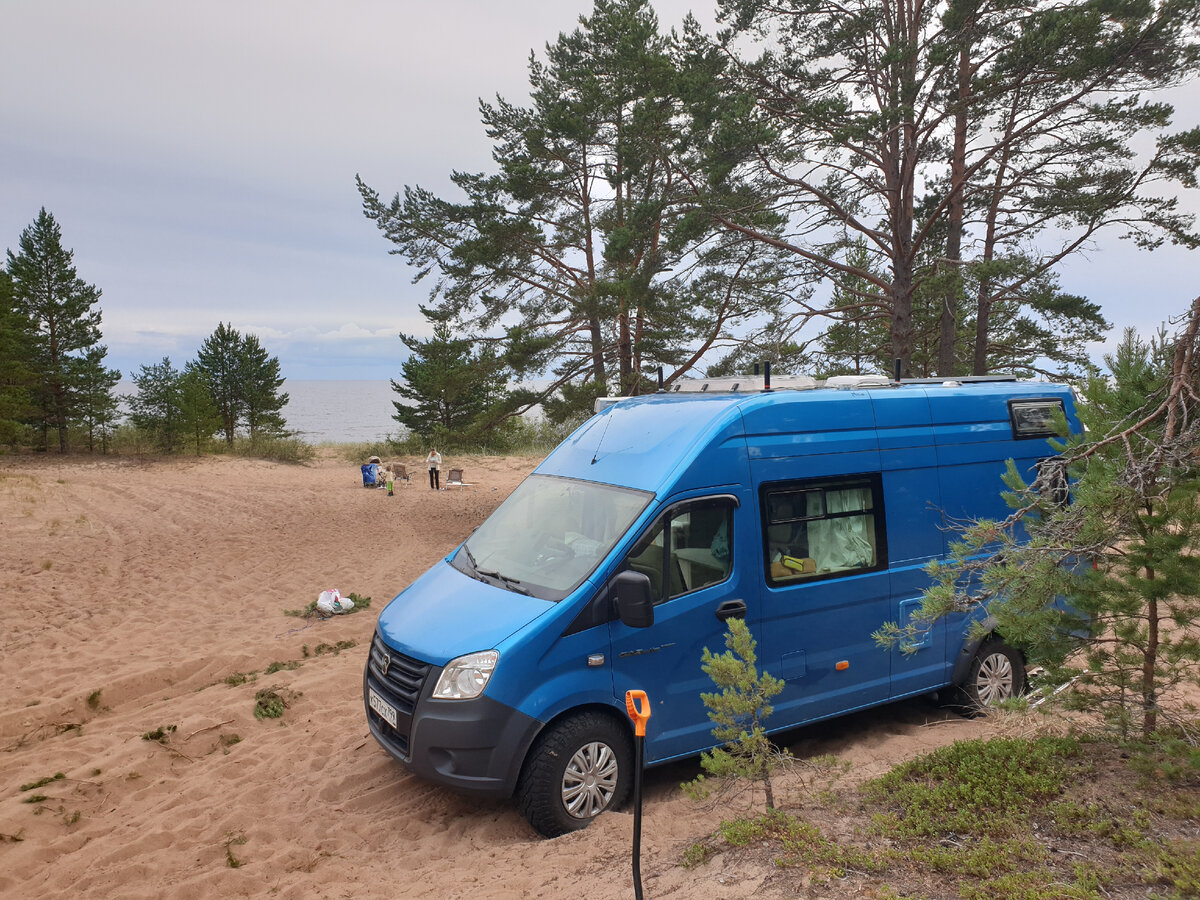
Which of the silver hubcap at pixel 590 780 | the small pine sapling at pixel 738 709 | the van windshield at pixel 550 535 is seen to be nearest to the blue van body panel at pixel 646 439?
the van windshield at pixel 550 535

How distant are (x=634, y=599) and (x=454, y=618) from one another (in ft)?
4.00

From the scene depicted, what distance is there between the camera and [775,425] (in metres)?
5.34

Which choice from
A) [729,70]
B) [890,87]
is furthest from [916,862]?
[729,70]

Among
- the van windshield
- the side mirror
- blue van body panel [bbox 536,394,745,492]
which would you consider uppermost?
blue van body panel [bbox 536,394,745,492]

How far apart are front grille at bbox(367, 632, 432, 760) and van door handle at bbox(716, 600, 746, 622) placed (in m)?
1.87

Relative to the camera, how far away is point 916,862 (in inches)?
128

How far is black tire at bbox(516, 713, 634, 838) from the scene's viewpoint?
14.2ft

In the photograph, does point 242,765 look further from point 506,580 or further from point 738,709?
point 738,709

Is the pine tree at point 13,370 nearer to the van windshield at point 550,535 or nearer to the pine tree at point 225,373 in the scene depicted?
the pine tree at point 225,373

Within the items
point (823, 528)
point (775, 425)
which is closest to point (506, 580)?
point (775, 425)

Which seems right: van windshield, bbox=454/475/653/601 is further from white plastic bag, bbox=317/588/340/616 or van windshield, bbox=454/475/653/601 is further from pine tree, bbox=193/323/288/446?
pine tree, bbox=193/323/288/446

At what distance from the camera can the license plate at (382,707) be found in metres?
4.69

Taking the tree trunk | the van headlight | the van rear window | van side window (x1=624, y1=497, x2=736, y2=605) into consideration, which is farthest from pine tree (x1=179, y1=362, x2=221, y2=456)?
the van rear window

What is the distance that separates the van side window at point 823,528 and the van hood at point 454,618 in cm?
177
